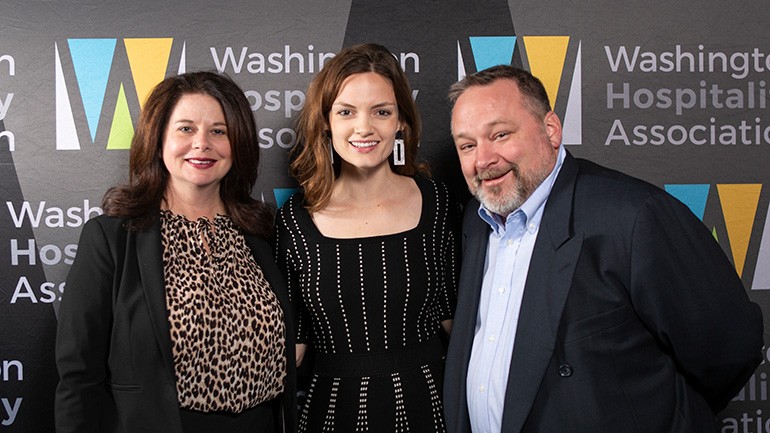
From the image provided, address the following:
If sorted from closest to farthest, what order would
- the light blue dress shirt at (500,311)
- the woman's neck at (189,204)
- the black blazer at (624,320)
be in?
the black blazer at (624,320), the light blue dress shirt at (500,311), the woman's neck at (189,204)

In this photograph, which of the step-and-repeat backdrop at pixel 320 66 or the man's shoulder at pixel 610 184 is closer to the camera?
the man's shoulder at pixel 610 184

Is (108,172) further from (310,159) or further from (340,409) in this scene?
(340,409)

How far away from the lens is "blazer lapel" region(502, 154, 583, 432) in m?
1.72

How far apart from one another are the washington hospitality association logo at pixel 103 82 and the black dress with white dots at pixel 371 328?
846 millimetres

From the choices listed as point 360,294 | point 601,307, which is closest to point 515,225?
point 601,307

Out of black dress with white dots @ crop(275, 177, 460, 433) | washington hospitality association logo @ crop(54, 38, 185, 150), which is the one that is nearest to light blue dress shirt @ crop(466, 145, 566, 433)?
black dress with white dots @ crop(275, 177, 460, 433)

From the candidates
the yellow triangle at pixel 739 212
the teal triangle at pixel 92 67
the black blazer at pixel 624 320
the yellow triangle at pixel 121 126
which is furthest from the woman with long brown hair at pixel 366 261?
the yellow triangle at pixel 739 212

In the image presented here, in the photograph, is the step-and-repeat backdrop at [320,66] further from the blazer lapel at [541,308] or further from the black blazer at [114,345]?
the blazer lapel at [541,308]

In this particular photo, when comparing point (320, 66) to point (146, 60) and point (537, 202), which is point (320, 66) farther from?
point (537, 202)

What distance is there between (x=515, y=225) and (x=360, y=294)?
0.55m

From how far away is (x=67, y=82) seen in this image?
2.55 metres

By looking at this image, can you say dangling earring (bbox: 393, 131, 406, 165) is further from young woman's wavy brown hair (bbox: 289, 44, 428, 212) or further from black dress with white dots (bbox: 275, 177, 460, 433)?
black dress with white dots (bbox: 275, 177, 460, 433)

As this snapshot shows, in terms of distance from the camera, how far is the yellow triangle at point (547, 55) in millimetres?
2643

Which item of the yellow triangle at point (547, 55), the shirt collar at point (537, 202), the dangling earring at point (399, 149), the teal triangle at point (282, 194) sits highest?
the yellow triangle at point (547, 55)
